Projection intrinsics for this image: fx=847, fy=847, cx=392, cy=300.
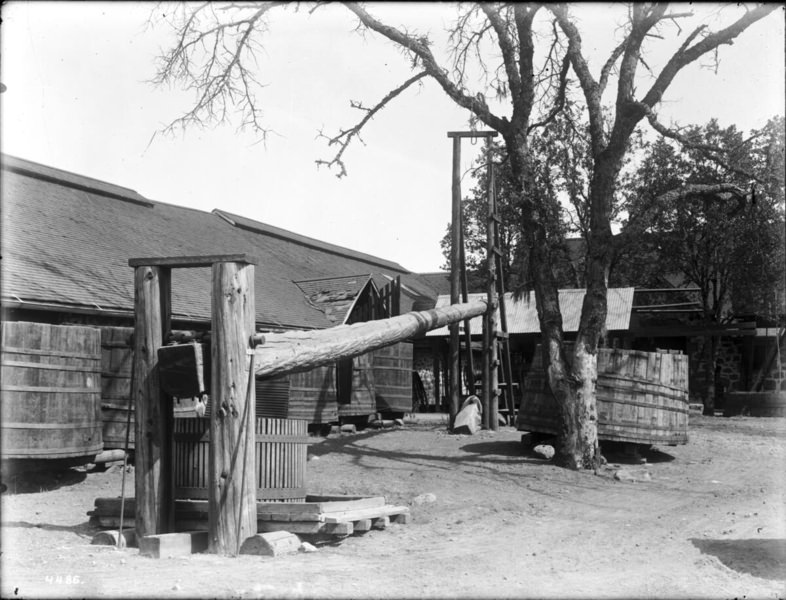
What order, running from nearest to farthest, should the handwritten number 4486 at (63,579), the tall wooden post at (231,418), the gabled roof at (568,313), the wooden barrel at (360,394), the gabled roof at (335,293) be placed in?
the handwritten number 4486 at (63,579), the tall wooden post at (231,418), the wooden barrel at (360,394), the gabled roof at (335,293), the gabled roof at (568,313)

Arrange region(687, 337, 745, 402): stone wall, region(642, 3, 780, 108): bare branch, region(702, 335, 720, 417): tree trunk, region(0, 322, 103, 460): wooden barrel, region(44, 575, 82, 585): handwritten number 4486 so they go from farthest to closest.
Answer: region(687, 337, 745, 402): stone wall
region(702, 335, 720, 417): tree trunk
region(642, 3, 780, 108): bare branch
region(0, 322, 103, 460): wooden barrel
region(44, 575, 82, 585): handwritten number 4486

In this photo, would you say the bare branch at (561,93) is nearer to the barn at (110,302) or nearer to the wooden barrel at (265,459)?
the barn at (110,302)

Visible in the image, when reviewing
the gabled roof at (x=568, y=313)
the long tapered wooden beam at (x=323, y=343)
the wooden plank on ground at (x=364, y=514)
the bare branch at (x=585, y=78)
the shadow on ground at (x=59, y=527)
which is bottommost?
the shadow on ground at (x=59, y=527)

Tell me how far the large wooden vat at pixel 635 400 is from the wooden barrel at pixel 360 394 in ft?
18.3

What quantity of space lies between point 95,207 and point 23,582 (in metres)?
15.3

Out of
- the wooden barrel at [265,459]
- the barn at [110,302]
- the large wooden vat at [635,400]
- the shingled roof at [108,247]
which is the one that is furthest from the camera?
the shingled roof at [108,247]

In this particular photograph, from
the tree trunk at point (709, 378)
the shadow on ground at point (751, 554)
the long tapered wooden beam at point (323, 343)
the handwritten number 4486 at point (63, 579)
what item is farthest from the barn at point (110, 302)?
the tree trunk at point (709, 378)

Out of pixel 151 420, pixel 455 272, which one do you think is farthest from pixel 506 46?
pixel 151 420

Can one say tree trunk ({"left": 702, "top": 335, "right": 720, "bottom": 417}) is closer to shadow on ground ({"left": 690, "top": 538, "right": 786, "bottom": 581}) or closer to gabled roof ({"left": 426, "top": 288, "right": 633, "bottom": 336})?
gabled roof ({"left": 426, "top": 288, "right": 633, "bottom": 336})

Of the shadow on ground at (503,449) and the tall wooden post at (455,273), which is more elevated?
the tall wooden post at (455,273)

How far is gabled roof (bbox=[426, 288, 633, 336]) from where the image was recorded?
25234 mm

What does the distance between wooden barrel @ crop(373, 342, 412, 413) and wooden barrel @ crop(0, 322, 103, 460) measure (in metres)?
9.17

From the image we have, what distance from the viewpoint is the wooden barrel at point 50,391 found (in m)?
9.98

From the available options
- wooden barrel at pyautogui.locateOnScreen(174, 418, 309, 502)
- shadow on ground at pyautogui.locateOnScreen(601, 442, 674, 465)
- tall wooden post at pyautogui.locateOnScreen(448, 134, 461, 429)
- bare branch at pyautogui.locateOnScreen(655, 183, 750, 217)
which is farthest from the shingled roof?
bare branch at pyautogui.locateOnScreen(655, 183, 750, 217)
